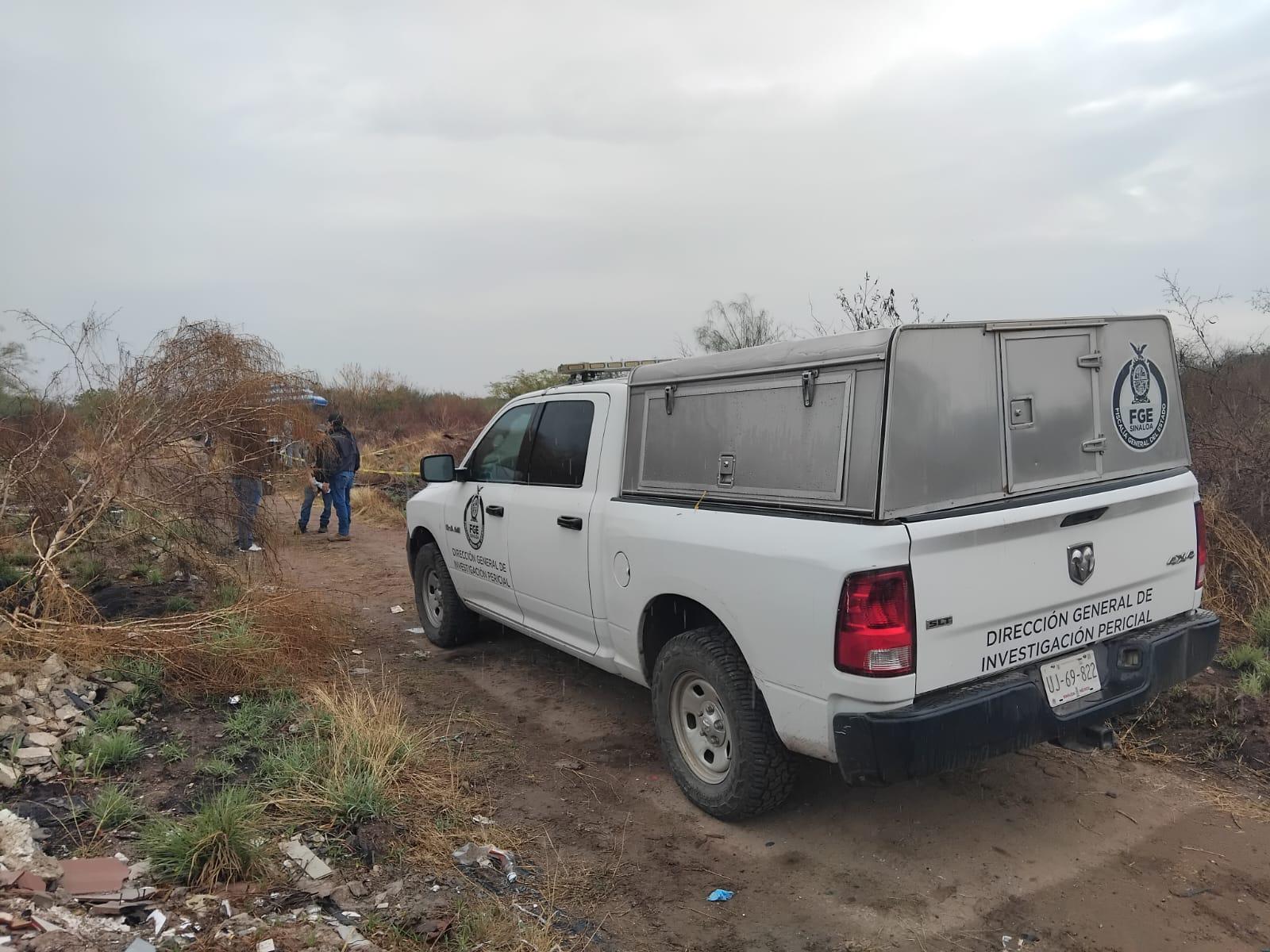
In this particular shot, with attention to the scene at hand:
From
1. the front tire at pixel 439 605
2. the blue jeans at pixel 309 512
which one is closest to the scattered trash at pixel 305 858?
the front tire at pixel 439 605

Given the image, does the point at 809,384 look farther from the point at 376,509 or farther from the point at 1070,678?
the point at 376,509

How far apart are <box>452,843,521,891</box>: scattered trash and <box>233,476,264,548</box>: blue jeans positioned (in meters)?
4.02

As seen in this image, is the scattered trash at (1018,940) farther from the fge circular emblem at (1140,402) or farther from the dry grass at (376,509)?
the dry grass at (376,509)

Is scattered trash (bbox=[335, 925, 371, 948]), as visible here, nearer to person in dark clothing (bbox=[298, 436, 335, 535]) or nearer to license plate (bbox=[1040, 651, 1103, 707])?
license plate (bbox=[1040, 651, 1103, 707])

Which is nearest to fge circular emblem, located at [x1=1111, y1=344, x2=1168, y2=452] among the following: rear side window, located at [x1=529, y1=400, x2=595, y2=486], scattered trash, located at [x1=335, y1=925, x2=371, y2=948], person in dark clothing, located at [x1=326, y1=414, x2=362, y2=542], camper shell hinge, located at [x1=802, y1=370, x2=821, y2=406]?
camper shell hinge, located at [x1=802, y1=370, x2=821, y2=406]

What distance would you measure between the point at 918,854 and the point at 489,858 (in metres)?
1.76

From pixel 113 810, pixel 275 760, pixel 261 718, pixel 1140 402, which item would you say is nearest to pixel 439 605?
pixel 261 718

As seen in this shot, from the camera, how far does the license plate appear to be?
321 cm

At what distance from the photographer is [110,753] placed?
401 centimetres

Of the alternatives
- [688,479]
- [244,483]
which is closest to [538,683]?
[688,479]

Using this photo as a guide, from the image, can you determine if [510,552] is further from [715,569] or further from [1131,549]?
[1131,549]

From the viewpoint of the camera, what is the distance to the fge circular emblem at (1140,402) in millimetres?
3670

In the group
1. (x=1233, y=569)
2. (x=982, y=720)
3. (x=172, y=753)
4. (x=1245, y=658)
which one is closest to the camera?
(x=982, y=720)

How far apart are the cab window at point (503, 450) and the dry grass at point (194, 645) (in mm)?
1607
